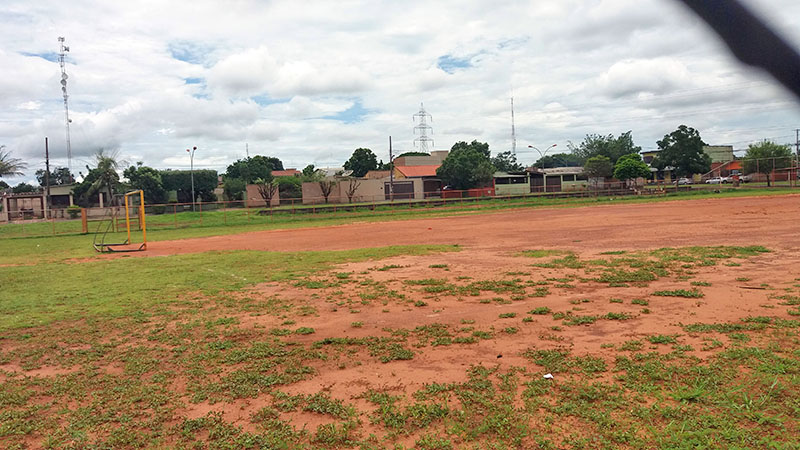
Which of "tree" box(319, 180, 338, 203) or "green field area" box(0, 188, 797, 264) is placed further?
"tree" box(319, 180, 338, 203)

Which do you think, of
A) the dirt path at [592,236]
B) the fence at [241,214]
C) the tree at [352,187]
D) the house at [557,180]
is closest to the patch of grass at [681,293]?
the dirt path at [592,236]

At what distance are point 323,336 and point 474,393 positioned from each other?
9.66ft

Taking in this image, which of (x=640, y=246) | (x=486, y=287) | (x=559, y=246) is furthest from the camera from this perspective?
(x=559, y=246)

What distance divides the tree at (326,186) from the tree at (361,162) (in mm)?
28273

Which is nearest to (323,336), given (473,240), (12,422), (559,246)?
(12,422)

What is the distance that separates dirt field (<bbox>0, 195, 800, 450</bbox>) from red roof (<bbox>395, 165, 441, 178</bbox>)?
54933mm

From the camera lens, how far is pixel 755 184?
52.7m

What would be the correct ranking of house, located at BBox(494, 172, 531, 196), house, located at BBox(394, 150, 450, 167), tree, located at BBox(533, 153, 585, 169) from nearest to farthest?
house, located at BBox(494, 172, 531, 196)
house, located at BBox(394, 150, 450, 167)
tree, located at BBox(533, 153, 585, 169)

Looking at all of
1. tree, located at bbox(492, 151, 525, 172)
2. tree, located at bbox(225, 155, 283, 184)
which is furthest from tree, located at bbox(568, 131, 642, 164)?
tree, located at bbox(225, 155, 283, 184)

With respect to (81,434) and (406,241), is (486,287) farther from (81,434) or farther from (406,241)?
(406,241)

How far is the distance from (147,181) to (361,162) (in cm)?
3411

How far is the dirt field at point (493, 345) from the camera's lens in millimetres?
4363

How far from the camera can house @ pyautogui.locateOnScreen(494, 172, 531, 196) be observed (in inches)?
2552

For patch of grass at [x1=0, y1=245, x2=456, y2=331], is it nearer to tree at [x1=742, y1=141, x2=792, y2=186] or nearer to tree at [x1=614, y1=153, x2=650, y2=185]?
tree at [x1=742, y1=141, x2=792, y2=186]
